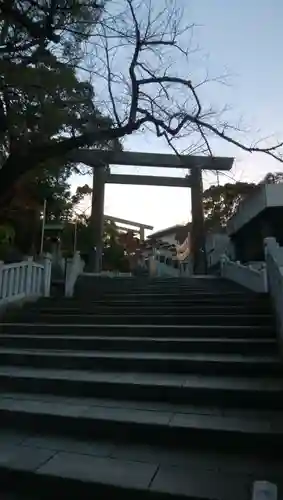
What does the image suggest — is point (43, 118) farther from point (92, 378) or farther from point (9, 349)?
point (92, 378)

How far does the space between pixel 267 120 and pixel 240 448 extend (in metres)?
4.97

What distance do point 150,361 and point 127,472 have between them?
1.66 metres

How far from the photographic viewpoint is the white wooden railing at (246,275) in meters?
6.80

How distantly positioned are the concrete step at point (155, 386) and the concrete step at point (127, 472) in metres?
0.64

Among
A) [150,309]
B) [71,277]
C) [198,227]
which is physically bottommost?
[150,309]

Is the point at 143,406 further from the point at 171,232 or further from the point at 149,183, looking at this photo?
the point at 171,232

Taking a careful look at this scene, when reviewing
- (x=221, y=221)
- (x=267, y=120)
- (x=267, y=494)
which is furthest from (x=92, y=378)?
(x=221, y=221)

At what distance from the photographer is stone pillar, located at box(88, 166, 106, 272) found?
13.5 m

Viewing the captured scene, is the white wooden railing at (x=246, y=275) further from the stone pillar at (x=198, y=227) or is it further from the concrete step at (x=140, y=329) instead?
the stone pillar at (x=198, y=227)

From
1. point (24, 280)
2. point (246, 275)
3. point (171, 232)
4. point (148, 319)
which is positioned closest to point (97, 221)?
point (24, 280)

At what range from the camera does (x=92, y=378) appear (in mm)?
3564

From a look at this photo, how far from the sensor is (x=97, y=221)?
1374 centimetres

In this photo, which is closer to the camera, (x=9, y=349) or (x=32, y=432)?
(x=32, y=432)

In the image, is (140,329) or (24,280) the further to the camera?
(24,280)
